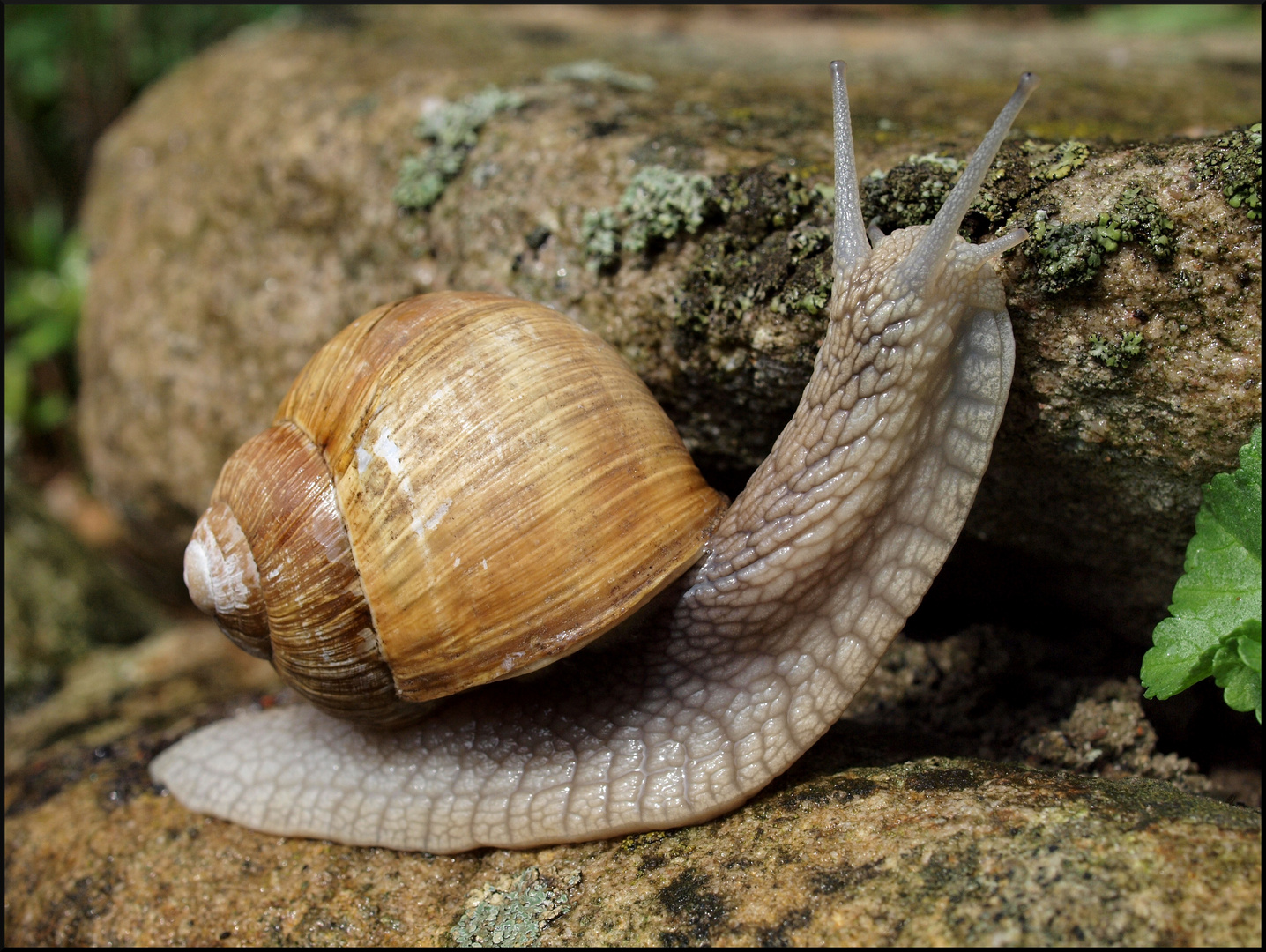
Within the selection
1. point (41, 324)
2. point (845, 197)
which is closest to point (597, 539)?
point (845, 197)

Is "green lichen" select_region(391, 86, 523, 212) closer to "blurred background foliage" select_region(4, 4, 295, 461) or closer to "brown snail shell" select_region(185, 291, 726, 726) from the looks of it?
"brown snail shell" select_region(185, 291, 726, 726)

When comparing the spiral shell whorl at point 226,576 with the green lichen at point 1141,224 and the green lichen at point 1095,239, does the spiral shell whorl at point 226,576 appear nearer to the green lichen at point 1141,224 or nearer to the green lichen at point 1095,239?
the green lichen at point 1095,239

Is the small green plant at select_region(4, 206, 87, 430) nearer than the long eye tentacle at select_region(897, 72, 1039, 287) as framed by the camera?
No

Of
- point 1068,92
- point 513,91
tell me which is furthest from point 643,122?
point 1068,92

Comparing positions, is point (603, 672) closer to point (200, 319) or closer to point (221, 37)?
point (200, 319)

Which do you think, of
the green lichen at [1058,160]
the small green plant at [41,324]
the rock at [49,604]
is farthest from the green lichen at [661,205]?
the small green plant at [41,324]

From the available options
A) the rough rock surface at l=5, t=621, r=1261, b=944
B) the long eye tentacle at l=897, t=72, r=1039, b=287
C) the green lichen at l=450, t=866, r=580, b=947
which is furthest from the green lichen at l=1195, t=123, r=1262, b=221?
the green lichen at l=450, t=866, r=580, b=947
